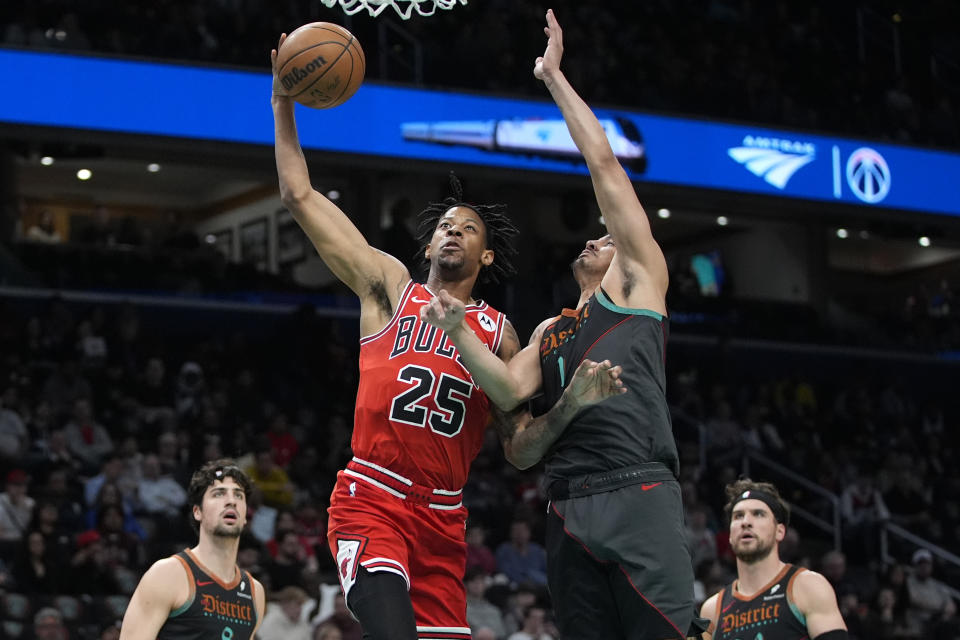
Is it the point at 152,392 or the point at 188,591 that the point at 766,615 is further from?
the point at 152,392

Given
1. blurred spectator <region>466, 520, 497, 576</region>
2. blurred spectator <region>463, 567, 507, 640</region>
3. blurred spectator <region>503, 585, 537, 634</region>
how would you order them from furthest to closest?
blurred spectator <region>466, 520, 497, 576</region> → blurred spectator <region>503, 585, 537, 634</region> → blurred spectator <region>463, 567, 507, 640</region>

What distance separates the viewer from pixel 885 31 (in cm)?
2256

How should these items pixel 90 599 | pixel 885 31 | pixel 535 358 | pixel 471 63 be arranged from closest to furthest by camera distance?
1. pixel 535 358
2. pixel 90 599
3. pixel 471 63
4. pixel 885 31

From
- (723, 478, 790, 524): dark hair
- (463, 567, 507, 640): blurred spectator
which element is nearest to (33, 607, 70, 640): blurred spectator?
(463, 567, 507, 640): blurred spectator

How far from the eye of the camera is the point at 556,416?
5.22 metres

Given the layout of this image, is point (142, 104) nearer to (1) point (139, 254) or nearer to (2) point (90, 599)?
(1) point (139, 254)

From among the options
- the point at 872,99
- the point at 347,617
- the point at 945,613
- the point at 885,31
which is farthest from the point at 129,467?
the point at 885,31

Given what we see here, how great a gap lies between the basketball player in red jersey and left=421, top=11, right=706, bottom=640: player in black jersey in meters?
0.28

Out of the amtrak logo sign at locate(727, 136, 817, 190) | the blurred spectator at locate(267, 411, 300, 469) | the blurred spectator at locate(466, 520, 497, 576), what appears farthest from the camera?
the amtrak logo sign at locate(727, 136, 817, 190)

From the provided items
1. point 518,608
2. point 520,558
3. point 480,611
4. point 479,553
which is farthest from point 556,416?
point 520,558

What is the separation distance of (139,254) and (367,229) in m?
3.44

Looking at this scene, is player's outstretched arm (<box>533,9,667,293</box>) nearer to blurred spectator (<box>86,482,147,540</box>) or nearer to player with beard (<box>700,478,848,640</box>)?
player with beard (<box>700,478,848,640</box>)

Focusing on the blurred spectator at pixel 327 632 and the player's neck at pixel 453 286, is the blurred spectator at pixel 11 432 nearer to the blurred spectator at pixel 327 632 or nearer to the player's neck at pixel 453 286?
the blurred spectator at pixel 327 632

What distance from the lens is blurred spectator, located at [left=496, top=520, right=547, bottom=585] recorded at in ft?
41.7
